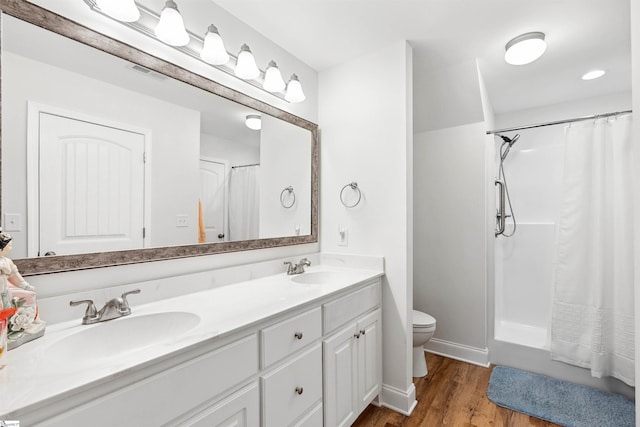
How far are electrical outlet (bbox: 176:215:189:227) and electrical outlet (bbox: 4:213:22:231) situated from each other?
1.80 ft

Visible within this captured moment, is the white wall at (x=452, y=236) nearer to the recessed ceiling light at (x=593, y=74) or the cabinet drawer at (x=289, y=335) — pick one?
the recessed ceiling light at (x=593, y=74)

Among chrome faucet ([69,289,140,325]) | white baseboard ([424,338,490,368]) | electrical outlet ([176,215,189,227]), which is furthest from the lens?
white baseboard ([424,338,490,368])

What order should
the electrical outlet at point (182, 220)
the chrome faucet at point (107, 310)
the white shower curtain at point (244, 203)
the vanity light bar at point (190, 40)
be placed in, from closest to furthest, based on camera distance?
1. the chrome faucet at point (107, 310)
2. the vanity light bar at point (190, 40)
3. the electrical outlet at point (182, 220)
4. the white shower curtain at point (244, 203)

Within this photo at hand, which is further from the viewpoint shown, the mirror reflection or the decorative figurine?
the mirror reflection

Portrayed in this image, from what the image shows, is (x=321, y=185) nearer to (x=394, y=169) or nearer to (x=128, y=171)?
(x=394, y=169)

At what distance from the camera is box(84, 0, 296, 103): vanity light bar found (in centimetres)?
126

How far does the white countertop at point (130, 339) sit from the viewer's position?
662 mm

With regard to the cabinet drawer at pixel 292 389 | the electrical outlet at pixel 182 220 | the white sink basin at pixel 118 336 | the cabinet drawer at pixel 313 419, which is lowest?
the cabinet drawer at pixel 313 419

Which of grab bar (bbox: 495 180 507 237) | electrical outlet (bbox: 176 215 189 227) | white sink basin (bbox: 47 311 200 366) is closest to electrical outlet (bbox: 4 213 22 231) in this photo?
white sink basin (bbox: 47 311 200 366)

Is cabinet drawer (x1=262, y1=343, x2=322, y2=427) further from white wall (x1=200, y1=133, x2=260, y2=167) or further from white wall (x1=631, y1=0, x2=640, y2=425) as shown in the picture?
white wall (x1=631, y1=0, x2=640, y2=425)

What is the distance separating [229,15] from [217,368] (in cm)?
179

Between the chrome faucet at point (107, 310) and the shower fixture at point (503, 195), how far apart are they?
2.90m

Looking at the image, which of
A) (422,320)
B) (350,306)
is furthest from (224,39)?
(422,320)

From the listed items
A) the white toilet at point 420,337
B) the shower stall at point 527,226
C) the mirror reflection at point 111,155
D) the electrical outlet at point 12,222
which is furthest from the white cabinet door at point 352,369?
the shower stall at point 527,226
